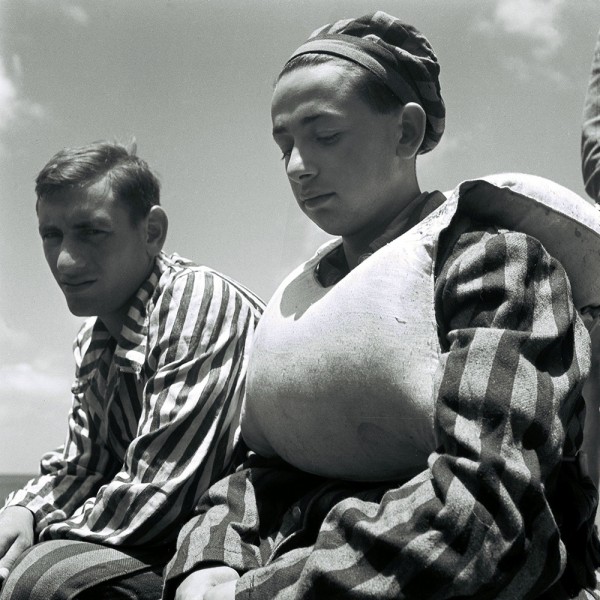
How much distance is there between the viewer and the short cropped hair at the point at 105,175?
265 centimetres

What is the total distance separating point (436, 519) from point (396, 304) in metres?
0.42

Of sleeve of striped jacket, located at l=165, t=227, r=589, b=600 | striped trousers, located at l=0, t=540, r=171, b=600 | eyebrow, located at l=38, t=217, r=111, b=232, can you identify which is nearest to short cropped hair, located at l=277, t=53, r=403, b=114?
sleeve of striped jacket, located at l=165, t=227, r=589, b=600

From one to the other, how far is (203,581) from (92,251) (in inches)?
51.3

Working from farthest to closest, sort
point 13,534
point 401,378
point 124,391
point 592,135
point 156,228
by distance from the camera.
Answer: point 592,135 → point 156,228 → point 124,391 → point 13,534 → point 401,378

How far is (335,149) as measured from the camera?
5.84 ft

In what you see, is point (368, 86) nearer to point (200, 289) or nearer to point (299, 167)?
point (299, 167)

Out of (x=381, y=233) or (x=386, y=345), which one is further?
(x=381, y=233)

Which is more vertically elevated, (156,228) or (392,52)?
(392,52)

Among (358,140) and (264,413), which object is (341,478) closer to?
(264,413)

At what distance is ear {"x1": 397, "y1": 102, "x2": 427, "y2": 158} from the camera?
1.88 meters

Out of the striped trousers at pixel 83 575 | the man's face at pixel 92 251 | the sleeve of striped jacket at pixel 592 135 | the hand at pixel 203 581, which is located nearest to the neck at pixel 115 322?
the man's face at pixel 92 251

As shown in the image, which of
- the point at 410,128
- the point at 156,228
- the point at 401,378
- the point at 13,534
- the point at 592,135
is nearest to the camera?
the point at 401,378

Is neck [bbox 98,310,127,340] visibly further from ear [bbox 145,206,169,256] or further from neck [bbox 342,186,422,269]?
neck [bbox 342,186,422,269]

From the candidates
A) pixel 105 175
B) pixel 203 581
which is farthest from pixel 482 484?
pixel 105 175
